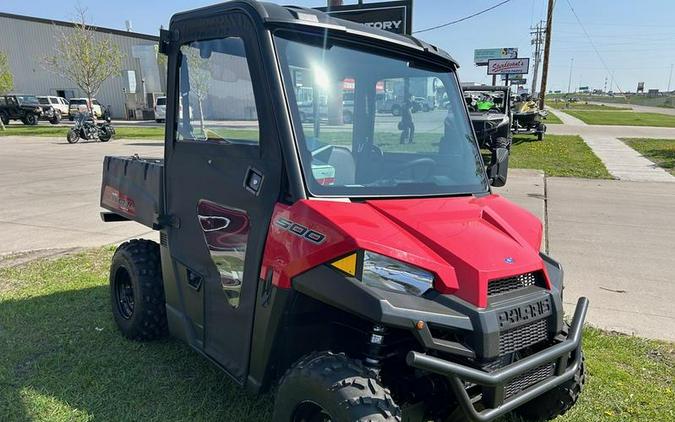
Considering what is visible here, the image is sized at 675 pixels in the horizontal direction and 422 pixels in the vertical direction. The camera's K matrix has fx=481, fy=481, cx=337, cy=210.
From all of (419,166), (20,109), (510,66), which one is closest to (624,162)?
(419,166)

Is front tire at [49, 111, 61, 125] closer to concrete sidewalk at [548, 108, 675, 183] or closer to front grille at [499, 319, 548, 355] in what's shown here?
concrete sidewalk at [548, 108, 675, 183]

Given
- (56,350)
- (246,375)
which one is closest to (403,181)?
(246,375)

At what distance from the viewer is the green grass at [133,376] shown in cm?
285

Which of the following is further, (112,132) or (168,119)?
(112,132)

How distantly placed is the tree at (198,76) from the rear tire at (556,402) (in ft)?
7.78

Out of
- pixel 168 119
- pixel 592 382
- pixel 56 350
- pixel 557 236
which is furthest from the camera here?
pixel 557 236

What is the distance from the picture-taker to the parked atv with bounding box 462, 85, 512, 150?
12.3m

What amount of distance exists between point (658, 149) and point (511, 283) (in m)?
19.4

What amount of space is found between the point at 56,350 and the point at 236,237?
6.93 ft

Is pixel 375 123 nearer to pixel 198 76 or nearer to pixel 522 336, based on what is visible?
pixel 198 76

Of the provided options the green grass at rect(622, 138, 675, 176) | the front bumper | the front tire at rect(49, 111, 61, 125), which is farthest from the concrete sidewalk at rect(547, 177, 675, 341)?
the front tire at rect(49, 111, 61, 125)

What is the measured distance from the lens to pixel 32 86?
141 feet

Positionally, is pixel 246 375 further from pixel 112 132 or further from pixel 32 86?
pixel 32 86

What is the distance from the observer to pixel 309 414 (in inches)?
83.7
